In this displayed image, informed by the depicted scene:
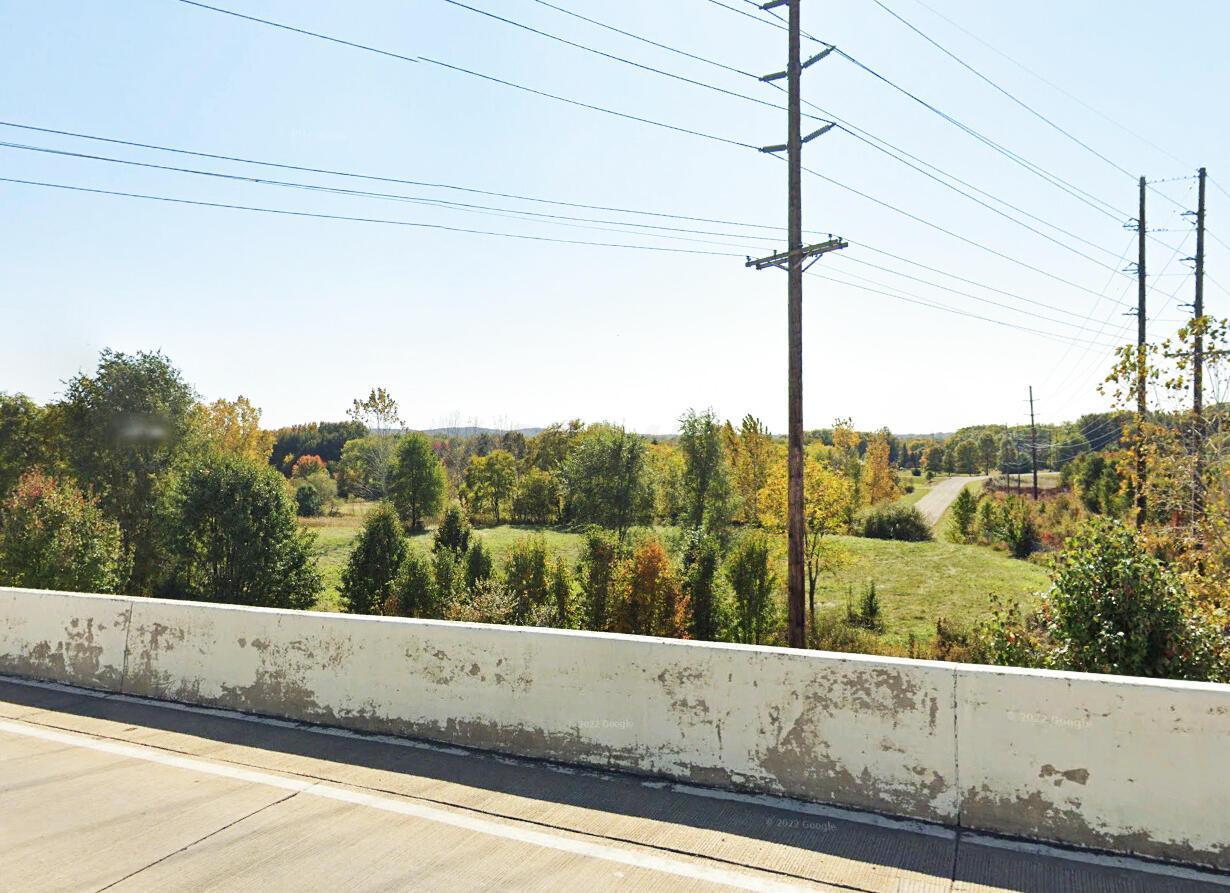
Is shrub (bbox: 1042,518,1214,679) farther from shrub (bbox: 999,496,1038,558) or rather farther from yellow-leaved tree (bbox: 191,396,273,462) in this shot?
yellow-leaved tree (bbox: 191,396,273,462)

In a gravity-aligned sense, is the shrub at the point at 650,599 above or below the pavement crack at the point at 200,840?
below

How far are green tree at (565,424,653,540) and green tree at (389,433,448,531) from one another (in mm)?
23312

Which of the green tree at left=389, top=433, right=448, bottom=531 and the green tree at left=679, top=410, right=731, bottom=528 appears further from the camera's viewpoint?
the green tree at left=389, top=433, right=448, bottom=531

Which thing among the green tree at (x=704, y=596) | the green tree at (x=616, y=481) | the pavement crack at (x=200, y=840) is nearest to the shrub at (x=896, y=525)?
the green tree at (x=616, y=481)

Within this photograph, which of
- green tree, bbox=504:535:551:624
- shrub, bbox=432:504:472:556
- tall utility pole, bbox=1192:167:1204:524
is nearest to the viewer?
tall utility pole, bbox=1192:167:1204:524

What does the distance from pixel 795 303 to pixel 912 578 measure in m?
28.8

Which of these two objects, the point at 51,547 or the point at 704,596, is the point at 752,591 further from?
the point at 51,547

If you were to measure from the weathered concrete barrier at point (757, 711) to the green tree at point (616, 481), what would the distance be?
34.3 meters

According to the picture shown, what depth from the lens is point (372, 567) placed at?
28.5m

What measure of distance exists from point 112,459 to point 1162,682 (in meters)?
41.9

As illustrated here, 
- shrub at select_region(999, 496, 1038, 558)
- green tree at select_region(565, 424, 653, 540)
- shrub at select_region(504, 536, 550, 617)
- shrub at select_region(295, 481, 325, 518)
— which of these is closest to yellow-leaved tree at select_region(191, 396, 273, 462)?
shrub at select_region(295, 481, 325, 518)

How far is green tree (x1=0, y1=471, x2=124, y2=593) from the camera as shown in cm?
1953

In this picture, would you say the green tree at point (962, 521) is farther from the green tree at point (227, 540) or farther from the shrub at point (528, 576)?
the green tree at point (227, 540)

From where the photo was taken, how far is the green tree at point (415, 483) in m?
60.6
